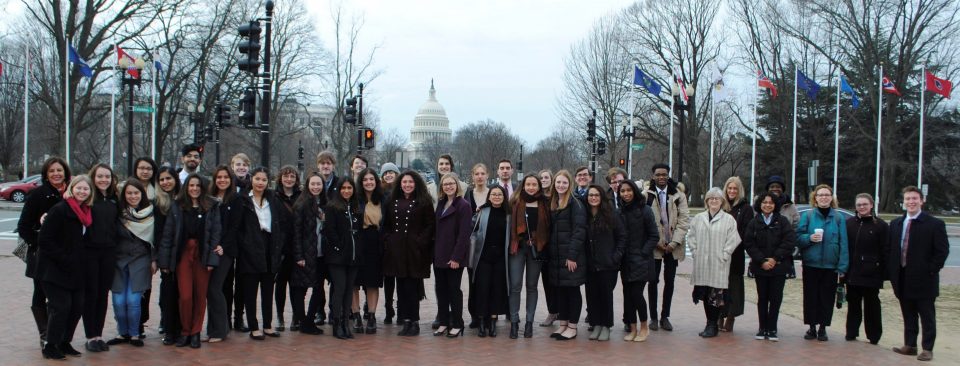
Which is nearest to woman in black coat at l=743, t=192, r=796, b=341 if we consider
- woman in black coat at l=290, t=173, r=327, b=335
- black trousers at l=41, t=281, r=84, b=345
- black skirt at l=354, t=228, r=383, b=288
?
black skirt at l=354, t=228, r=383, b=288

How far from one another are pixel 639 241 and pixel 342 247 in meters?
3.12

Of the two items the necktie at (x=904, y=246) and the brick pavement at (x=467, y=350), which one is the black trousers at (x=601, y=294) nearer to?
the brick pavement at (x=467, y=350)

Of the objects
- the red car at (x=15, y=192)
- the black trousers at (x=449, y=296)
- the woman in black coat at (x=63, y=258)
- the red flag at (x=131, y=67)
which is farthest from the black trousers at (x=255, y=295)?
the red car at (x=15, y=192)

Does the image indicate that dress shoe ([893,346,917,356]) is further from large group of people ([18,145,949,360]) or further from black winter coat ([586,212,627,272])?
black winter coat ([586,212,627,272])

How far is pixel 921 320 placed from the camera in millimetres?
7512

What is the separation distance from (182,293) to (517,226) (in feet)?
11.1

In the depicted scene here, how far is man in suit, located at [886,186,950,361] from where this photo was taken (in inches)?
293

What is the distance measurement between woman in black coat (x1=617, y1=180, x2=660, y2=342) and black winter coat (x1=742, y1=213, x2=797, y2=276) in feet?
3.60

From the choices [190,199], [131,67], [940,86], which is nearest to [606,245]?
[190,199]

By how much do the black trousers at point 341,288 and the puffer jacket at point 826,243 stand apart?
487 centimetres

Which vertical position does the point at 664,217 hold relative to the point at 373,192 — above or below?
below

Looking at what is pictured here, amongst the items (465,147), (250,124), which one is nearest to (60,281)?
(250,124)

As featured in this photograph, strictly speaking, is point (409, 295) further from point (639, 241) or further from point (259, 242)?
point (639, 241)

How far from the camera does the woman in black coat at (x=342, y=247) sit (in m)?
7.83
